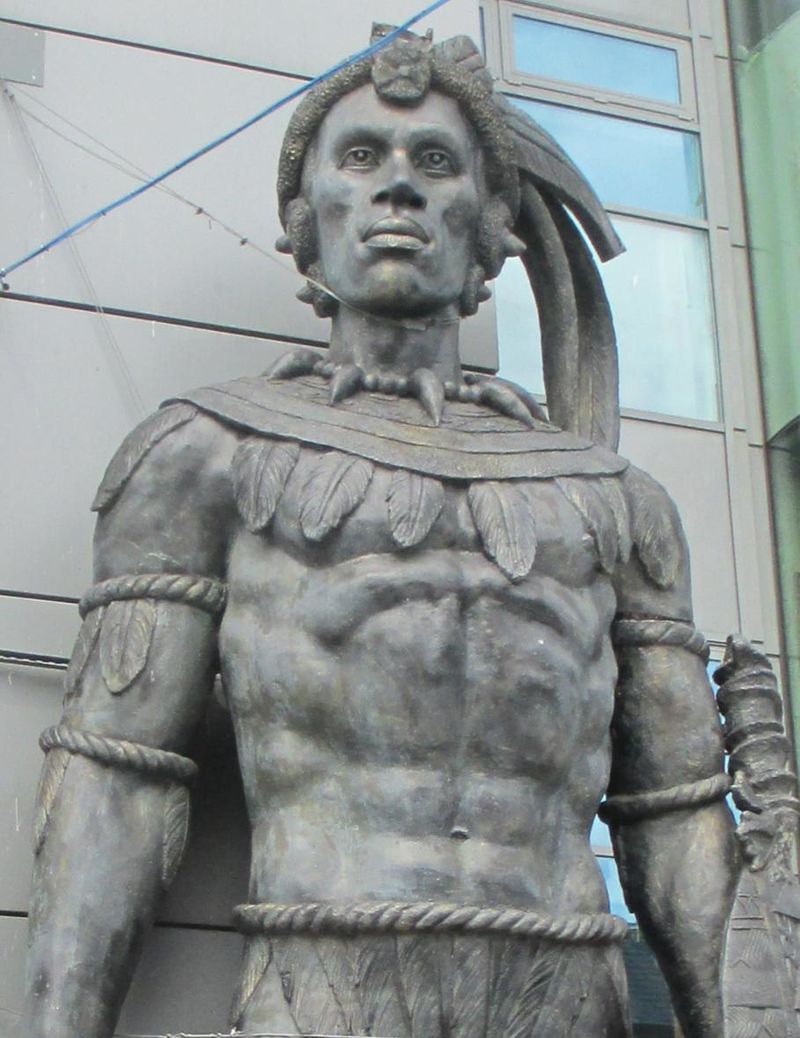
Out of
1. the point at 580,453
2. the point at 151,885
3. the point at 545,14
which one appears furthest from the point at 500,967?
the point at 545,14

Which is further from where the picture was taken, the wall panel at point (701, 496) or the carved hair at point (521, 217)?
the wall panel at point (701, 496)

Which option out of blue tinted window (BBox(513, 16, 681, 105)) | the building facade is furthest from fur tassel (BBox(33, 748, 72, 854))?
blue tinted window (BBox(513, 16, 681, 105))

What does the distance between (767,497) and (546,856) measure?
3.16 m

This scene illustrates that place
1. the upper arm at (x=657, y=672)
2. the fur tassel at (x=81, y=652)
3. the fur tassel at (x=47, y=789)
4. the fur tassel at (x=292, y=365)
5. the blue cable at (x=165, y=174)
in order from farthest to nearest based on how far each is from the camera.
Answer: the blue cable at (x=165, y=174) < the fur tassel at (x=292, y=365) < the upper arm at (x=657, y=672) < the fur tassel at (x=81, y=652) < the fur tassel at (x=47, y=789)

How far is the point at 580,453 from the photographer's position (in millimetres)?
6754

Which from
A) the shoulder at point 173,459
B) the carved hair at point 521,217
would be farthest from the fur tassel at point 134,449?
the carved hair at point 521,217

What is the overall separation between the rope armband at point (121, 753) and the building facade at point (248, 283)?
29 cm

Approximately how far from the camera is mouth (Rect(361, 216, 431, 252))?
668 cm

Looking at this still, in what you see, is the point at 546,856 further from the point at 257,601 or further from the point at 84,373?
the point at 84,373

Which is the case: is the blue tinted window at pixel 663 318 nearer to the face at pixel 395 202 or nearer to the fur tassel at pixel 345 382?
the face at pixel 395 202

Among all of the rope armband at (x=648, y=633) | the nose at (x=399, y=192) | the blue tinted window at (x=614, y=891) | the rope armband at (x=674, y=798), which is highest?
the nose at (x=399, y=192)

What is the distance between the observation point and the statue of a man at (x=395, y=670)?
611 centimetres

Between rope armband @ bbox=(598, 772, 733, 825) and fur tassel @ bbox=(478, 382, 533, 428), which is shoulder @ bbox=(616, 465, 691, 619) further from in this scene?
rope armband @ bbox=(598, 772, 733, 825)

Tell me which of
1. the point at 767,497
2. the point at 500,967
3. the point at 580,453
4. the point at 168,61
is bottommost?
the point at 500,967
